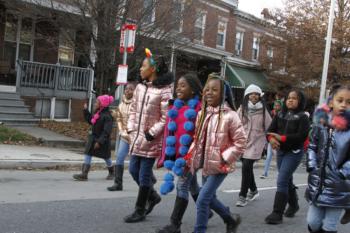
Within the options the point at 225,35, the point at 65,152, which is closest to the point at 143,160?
the point at 65,152

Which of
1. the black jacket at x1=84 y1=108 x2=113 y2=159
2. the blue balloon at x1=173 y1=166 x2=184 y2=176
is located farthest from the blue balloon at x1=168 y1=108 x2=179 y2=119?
the black jacket at x1=84 y1=108 x2=113 y2=159

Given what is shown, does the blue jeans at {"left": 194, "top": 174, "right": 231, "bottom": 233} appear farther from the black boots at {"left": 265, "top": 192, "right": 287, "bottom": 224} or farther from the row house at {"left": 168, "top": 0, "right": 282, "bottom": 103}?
the row house at {"left": 168, "top": 0, "right": 282, "bottom": 103}

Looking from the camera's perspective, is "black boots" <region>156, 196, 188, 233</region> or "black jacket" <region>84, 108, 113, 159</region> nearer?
"black boots" <region>156, 196, 188, 233</region>

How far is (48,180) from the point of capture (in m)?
8.63

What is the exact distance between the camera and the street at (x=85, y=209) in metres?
5.50

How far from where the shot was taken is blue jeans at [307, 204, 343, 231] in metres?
4.21

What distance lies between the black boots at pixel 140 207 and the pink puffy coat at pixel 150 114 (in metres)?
0.44

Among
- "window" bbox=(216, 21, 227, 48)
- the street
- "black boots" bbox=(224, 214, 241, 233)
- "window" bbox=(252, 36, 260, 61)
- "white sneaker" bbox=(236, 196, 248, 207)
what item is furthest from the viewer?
"window" bbox=(252, 36, 260, 61)

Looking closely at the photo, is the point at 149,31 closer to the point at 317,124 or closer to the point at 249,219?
the point at 249,219

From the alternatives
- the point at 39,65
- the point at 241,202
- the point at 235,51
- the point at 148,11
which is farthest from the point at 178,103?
the point at 235,51

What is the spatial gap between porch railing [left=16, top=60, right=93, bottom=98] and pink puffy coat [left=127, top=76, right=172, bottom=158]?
430 inches

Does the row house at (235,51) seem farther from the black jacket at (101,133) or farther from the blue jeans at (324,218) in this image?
the blue jeans at (324,218)

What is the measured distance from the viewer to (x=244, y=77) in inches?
1064

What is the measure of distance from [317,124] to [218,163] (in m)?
1.03
